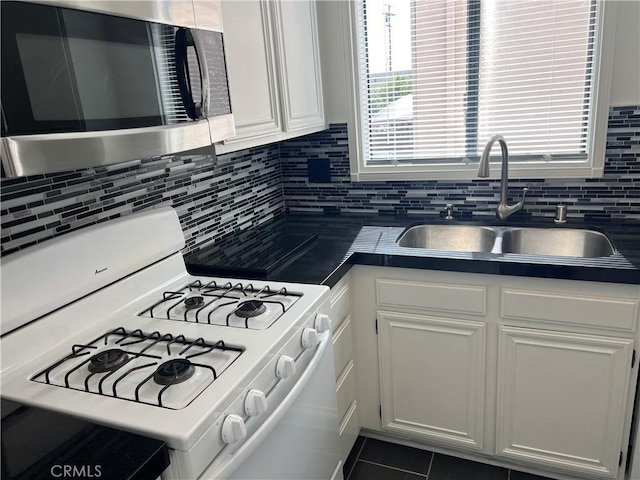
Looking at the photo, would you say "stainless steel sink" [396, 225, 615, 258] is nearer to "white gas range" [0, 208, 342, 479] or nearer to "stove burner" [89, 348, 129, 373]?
"white gas range" [0, 208, 342, 479]

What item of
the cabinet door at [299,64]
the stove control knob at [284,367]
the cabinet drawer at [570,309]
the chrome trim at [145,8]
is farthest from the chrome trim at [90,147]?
the cabinet drawer at [570,309]

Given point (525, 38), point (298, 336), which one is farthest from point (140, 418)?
point (525, 38)

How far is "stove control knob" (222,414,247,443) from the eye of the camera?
0.98m

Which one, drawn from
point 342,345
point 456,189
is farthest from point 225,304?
point 456,189

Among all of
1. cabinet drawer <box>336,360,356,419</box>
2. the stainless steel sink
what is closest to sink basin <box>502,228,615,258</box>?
the stainless steel sink

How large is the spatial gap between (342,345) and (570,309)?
0.80 m

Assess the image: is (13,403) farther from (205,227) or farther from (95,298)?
(205,227)

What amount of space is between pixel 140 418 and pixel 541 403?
1425 mm

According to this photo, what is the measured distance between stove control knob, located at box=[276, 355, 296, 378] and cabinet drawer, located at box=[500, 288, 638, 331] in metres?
0.87

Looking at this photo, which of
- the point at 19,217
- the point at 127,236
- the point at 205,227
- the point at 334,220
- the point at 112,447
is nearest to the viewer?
the point at 112,447

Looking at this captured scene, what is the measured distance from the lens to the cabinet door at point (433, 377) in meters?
1.79

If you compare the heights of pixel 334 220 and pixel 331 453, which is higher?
pixel 334 220

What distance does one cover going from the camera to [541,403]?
5.69ft

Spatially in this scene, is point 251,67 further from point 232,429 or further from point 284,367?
point 232,429
